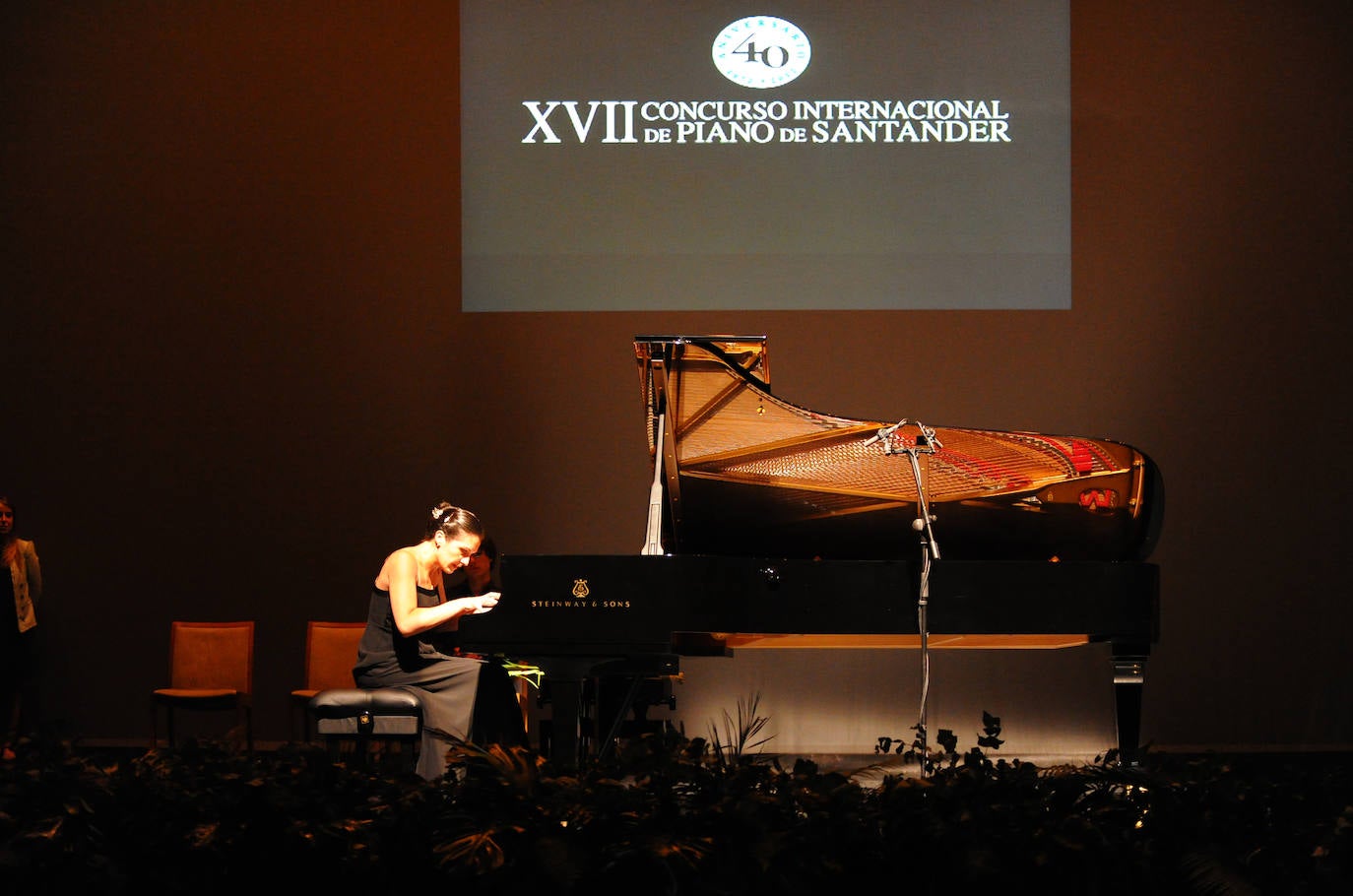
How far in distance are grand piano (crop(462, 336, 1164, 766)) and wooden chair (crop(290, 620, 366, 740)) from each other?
164 centimetres

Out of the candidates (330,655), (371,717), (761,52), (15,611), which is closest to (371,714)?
(371,717)

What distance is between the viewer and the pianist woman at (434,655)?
379 cm

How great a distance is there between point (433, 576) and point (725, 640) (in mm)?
1090

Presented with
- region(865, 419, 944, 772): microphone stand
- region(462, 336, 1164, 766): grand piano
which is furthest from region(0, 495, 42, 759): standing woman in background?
region(865, 419, 944, 772): microphone stand

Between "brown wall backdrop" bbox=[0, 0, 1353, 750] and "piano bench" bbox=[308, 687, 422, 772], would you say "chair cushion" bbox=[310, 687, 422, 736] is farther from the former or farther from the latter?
"brown wall backdrop" bbox=[0, 0, 1353, 750]

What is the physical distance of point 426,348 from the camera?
5.55m

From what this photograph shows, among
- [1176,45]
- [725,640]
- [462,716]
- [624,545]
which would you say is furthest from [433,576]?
[1176,45]

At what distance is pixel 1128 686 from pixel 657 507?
135 cm

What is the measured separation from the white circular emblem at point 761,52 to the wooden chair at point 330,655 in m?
2.88

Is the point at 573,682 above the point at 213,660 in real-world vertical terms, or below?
above

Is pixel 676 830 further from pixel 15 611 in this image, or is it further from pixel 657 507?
pixel 15 611

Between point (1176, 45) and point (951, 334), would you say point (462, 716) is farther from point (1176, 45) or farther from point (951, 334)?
point (1176, 45)

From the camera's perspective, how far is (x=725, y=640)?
3.57 meters

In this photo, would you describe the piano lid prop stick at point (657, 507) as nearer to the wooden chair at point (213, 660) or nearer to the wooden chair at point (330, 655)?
the wooden chair at point (330, 655)
